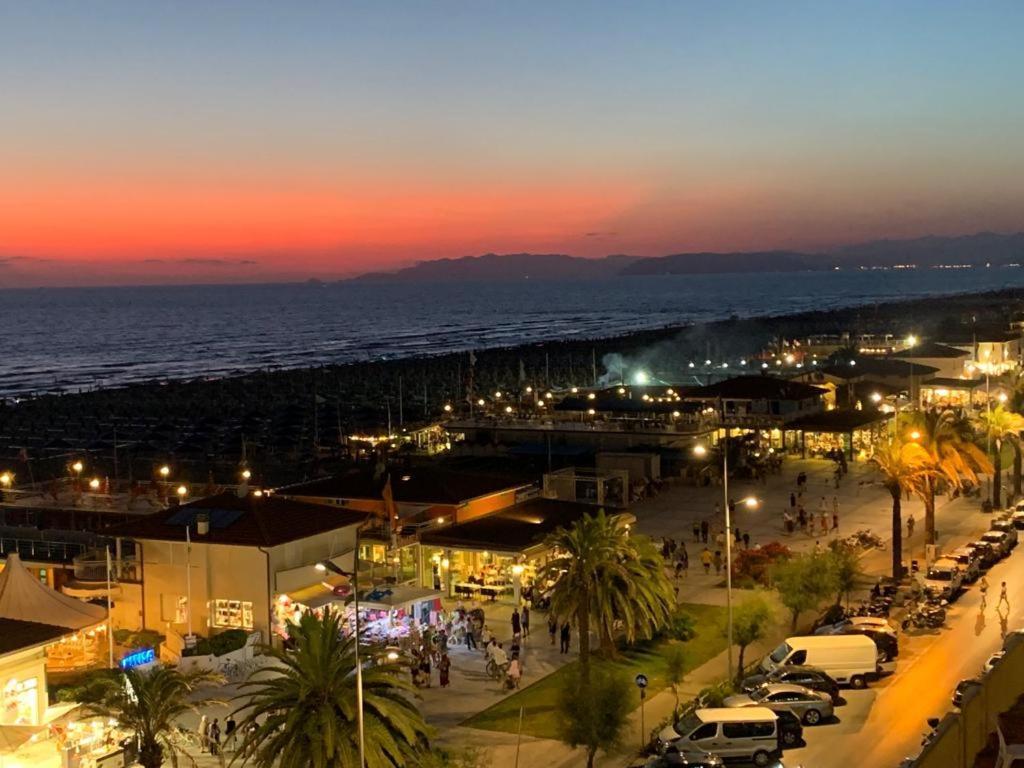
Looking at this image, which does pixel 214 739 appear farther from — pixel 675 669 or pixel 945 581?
pixel 945 581

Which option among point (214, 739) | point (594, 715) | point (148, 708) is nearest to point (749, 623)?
point (594, 715)

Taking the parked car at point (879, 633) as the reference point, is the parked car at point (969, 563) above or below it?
below

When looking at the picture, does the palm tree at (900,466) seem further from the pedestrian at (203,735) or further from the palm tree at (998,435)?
the pedestrian at (203,735)

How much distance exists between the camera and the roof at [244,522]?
1155 inches

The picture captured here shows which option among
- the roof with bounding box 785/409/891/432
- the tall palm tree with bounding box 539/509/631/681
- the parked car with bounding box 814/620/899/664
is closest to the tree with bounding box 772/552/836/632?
the parked car with bounding box 814/620/899/664

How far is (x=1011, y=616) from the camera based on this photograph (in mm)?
28781

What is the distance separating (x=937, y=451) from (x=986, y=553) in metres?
3.40

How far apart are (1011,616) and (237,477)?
30.4m

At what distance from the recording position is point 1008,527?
3828 centimetres

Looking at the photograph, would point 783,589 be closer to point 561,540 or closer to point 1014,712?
point 561,540

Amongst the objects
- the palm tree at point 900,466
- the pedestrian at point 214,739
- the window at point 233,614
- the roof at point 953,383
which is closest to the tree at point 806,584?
the palm tree at point 900,466

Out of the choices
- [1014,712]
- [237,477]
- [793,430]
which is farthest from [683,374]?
[1014,712]

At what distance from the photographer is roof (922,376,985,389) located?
70.3 metres

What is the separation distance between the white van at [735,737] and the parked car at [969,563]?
14.2m
